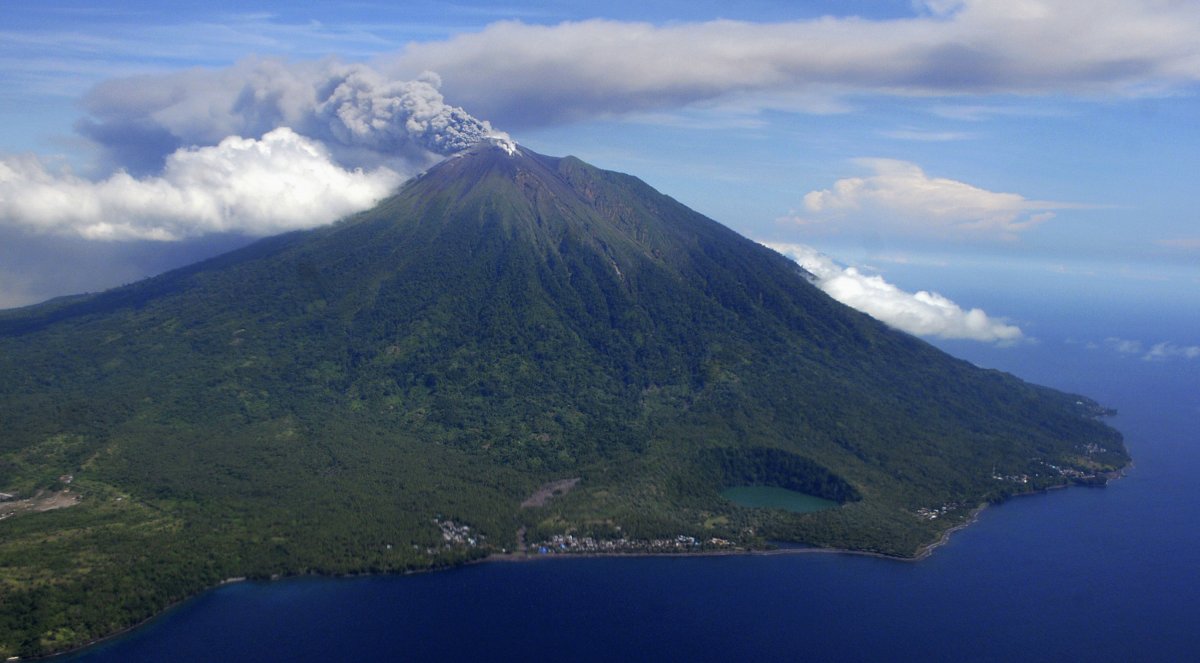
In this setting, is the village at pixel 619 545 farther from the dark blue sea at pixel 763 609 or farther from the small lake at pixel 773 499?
the small lake at pixel 773 499

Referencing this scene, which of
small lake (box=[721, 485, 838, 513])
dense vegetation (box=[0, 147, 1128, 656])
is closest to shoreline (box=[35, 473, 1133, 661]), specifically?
dense vegetation (box=[0, 147, 1128, 656])

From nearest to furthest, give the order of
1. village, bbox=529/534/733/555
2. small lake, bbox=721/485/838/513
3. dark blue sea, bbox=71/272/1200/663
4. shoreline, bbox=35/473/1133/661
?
dark blue sea, bbox=71/272/1200/663 → shoreline, bbox=35/473/1133/661 → village, bbox=529/534/733/555 → small lake, bbox=721/485/838/513

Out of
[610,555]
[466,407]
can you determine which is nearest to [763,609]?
[610,555]

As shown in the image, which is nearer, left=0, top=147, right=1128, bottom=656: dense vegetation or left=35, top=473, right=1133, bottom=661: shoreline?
left=35, top=473, right=1133, bottom=661: shoreline

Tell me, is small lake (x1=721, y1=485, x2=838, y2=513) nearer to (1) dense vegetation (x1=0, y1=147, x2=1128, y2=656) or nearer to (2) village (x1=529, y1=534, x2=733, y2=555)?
(1) dense vegetation (x1=0, y1=147, x2=1128, y2=656)

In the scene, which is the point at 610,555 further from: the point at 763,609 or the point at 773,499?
the point at 773,499

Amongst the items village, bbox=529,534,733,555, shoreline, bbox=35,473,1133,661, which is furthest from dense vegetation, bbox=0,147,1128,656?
village, bbox=529,534,733,555

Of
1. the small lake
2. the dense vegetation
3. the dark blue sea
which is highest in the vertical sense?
the dense vegetation

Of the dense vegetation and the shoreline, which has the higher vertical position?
the dense vegetation

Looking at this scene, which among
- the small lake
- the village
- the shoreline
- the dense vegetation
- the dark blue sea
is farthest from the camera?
the small lake
